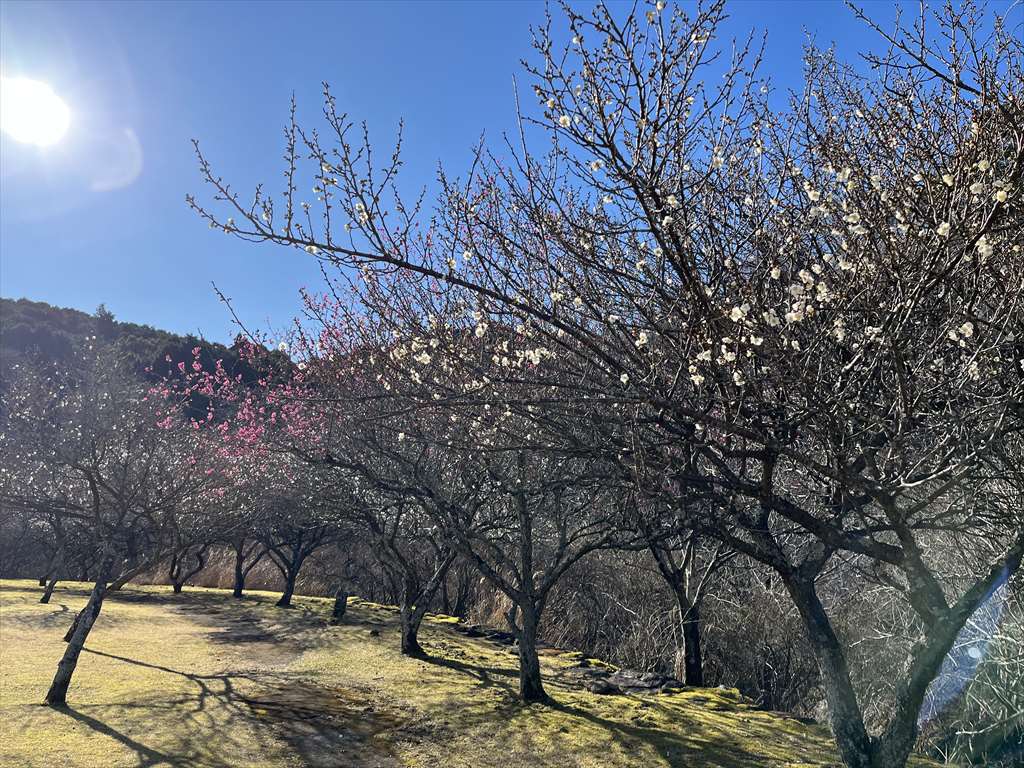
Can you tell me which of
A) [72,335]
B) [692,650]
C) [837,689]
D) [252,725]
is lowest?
[252,725]

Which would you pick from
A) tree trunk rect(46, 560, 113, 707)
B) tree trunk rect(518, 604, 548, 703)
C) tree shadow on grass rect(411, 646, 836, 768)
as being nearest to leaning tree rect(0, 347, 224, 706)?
tree trunk rect(46, 560, 113, 707)

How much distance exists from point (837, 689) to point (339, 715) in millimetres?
7199

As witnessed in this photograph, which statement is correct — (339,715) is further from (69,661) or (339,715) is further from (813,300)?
(813,300)

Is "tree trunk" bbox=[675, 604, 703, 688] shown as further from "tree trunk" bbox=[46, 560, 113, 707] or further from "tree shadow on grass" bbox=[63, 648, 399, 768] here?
"tree trunk" bbox=[46, 560, 113, 707]

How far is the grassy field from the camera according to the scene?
818cm

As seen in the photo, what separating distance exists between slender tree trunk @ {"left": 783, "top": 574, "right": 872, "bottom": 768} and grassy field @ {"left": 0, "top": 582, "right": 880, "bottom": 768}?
8.68 feet

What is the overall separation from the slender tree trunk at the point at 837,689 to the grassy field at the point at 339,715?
8.68ft

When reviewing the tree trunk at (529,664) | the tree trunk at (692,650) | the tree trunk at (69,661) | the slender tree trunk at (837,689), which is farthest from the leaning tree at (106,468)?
the tree trunk at (692,650)

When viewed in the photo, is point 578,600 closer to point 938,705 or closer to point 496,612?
point 496,612

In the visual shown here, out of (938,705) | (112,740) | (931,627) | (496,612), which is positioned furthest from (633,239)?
(496,612)

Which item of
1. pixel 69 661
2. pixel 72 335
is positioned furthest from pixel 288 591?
pixel 72 335

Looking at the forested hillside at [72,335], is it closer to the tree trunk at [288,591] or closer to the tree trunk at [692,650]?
the tree trunk at [288,591]

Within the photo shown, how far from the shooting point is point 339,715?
998 centimetres

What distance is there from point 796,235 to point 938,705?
400 inches
